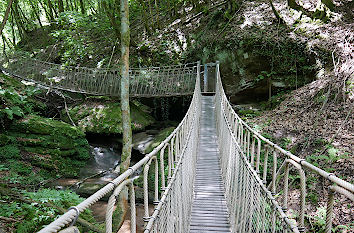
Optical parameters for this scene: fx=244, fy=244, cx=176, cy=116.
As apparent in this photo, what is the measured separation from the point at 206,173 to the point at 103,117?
14.8ft

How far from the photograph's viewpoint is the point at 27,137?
6105 mm

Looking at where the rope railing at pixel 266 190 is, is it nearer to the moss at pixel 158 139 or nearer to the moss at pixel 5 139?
the moss at pixel 158 139

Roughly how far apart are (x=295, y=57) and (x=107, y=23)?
645 centimetres

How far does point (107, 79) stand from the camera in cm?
773

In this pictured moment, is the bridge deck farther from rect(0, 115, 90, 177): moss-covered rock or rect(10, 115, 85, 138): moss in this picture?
rect(10, 115, 85, 138): moss

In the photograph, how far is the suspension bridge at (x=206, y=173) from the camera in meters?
1.12

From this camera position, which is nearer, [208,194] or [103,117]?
[208,194]

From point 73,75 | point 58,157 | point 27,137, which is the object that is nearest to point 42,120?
point 27,137

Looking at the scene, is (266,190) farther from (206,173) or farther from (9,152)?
(9,152)

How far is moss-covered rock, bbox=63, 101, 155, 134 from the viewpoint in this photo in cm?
722

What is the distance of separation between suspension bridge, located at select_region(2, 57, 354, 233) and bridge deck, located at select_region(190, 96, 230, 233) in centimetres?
1

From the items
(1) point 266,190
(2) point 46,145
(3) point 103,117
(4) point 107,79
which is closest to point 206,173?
(1) point 266,190

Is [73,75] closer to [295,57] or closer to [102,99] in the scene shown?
[102,99]

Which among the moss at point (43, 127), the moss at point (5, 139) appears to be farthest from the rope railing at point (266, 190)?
the moss at point (5, 139)
